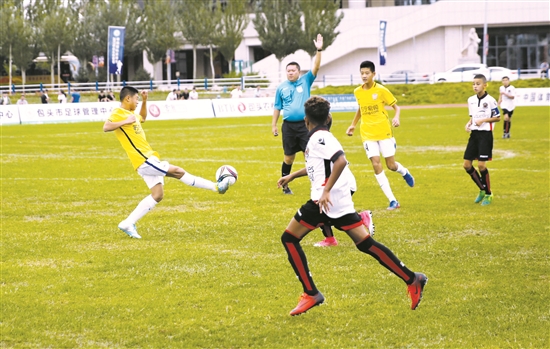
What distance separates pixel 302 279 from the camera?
6.45 meters

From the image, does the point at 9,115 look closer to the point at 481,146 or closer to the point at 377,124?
the point at 377,124

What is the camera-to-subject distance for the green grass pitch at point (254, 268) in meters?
6.08

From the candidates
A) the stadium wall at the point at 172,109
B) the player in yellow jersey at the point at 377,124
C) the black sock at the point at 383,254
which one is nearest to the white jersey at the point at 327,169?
the black sock at the point at 383,254

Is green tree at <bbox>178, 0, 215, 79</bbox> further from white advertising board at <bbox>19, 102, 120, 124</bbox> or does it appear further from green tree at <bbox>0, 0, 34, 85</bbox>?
white advertising board at <bbox>19, 102, 120, 124</bbox>

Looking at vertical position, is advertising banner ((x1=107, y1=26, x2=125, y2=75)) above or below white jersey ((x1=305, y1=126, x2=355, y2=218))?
above

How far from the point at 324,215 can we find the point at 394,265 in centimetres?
74

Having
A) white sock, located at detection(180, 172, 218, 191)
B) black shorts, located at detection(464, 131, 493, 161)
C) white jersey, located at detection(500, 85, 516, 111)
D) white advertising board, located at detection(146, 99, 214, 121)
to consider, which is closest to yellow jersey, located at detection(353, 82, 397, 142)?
black shorts, located at detection(464, 131, 493, 161)

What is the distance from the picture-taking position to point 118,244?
946 centimetres

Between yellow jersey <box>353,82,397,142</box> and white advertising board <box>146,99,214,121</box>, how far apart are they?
27590 millimetres

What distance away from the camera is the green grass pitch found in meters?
6.08

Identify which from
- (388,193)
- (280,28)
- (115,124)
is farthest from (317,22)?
(115,124)

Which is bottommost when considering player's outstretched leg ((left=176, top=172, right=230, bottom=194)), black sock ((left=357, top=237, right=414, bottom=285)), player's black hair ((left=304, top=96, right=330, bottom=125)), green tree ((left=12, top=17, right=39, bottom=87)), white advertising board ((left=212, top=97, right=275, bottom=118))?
black sock ((left=357, top=237, right=414, bottom=285))

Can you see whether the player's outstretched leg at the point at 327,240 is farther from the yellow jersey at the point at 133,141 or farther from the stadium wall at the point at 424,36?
the stadium wall at the point at 424,36

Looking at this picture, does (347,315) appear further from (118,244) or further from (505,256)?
(118,244)
